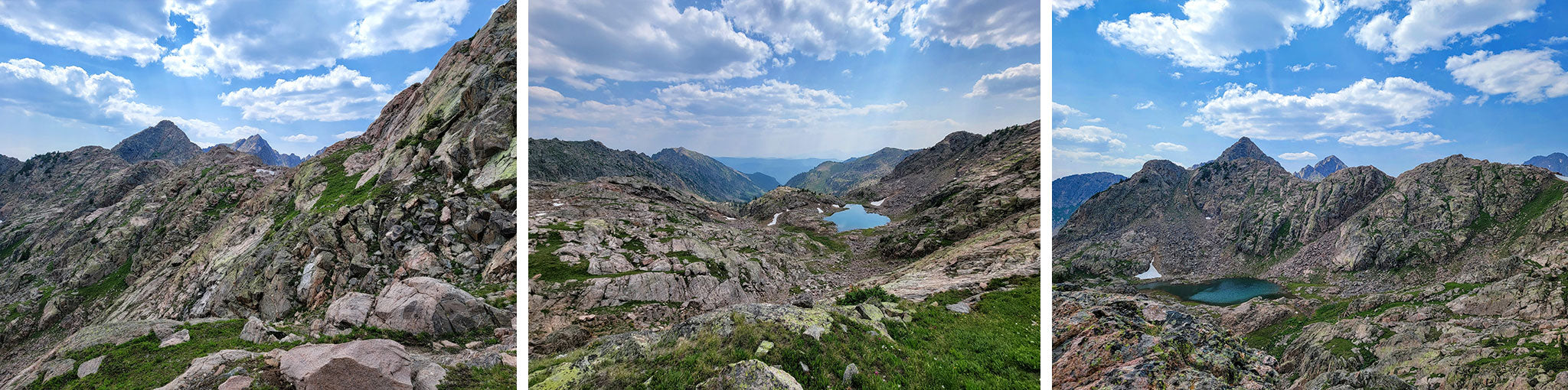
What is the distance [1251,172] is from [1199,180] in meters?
4.11

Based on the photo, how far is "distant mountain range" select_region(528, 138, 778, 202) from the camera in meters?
9.02

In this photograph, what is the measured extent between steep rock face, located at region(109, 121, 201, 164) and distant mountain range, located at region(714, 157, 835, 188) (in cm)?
17132

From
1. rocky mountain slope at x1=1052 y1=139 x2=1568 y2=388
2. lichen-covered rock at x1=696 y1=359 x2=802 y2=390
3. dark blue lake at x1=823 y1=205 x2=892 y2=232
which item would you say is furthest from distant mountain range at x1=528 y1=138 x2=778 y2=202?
rocky mountain slope at x1=1052 y1=139 x2=1568 y2=388

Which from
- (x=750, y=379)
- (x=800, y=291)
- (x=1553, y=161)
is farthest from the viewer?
(x=800, y=291)

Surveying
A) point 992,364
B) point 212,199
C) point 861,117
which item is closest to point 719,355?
point 992,364

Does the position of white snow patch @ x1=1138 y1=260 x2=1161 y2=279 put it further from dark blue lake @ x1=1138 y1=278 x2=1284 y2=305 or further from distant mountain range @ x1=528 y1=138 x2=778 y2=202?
distant mountain range @ x1=528 y1=138 x2=778 y2=202

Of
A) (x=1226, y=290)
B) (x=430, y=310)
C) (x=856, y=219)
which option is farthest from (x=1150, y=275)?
(x=430, y=310)

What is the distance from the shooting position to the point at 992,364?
6172mm

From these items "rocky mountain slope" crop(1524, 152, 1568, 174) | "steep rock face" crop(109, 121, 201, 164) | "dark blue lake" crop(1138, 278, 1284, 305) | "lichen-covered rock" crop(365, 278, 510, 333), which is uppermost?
"steep rock face" crop(109, 121, 201, 164)

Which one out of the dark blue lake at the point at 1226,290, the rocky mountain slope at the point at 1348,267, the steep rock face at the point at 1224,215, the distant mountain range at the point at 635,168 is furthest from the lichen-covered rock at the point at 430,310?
the dark blue lake at the point at 1226,290

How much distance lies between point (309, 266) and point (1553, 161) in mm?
40855

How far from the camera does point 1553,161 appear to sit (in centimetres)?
1305

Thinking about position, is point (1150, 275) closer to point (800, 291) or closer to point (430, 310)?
point (800, 291)

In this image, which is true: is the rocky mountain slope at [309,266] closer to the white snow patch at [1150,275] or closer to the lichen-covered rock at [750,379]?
the lichen-covered rock at [750,379]
